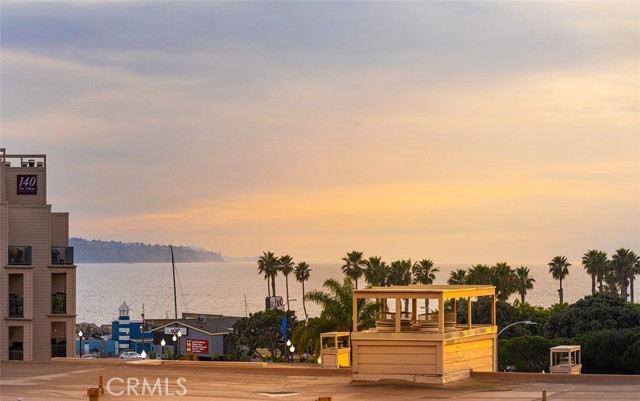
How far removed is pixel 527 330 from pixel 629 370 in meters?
24.8

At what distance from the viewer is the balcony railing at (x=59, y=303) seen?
170 ft

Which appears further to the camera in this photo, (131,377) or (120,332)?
(120,332)

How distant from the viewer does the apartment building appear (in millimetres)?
49406

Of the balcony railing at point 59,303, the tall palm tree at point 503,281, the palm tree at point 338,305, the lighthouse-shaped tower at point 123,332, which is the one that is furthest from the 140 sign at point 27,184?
the lighthouse-shaped tower at point 123,332

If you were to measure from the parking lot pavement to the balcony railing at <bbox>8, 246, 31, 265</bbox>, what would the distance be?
20201 millimetres

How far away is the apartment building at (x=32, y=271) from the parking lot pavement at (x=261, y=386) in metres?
19.6

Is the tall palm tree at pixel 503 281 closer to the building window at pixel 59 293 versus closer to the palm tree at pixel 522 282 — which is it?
the palm tree at pixel 522 282

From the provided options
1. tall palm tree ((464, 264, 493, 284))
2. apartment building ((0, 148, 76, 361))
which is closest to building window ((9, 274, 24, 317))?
apartment building ((0, 148, 76, 361))

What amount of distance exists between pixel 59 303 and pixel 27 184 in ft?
21.1

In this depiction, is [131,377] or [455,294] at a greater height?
[455,294]

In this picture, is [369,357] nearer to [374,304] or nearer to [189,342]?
[374,304]

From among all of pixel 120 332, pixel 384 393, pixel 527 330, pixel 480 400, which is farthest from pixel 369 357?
pixel 120 332

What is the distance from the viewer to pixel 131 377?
27.8 m

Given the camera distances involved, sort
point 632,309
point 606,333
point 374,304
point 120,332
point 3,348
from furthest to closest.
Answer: point 120,332
point 632,309
point 606,333
point 374,304
point 3,348
